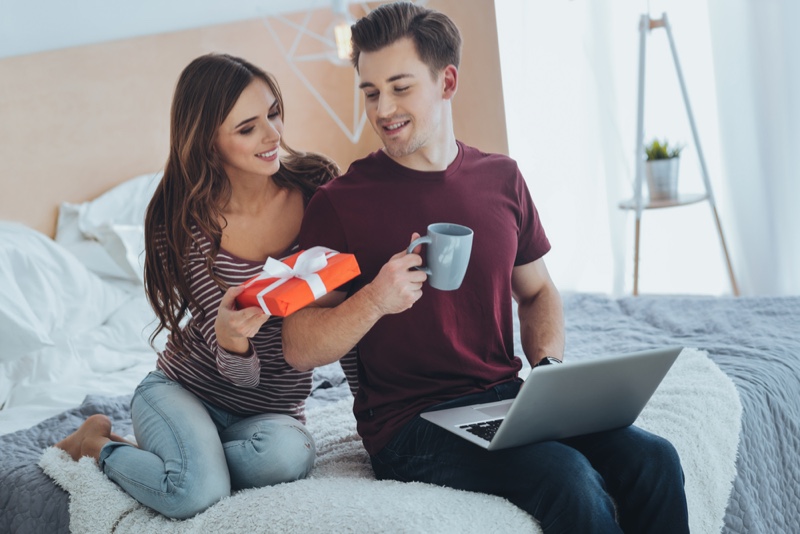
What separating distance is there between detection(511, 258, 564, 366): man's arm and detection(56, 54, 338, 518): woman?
44cm

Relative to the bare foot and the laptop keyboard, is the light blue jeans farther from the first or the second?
the laptop keyboard

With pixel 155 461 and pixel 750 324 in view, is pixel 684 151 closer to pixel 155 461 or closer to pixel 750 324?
pixel 750 324

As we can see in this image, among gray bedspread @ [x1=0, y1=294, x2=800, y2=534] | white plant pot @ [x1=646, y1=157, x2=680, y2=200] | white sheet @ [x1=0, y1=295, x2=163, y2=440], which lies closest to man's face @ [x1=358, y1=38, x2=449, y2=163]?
gray bedspread @ [x1=0, y1=294, x2=800, y2=534]

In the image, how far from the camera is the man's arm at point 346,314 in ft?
4.40

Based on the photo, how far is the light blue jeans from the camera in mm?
1432

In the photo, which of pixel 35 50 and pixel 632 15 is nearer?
pixel 35 50

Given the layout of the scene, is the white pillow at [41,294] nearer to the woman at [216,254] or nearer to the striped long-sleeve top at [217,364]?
the woman at [216,254]

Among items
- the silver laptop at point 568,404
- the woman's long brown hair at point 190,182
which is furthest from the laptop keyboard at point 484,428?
the woman's long brown hair at point 190,182

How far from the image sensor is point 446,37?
5.41 ft

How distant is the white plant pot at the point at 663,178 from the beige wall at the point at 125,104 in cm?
88

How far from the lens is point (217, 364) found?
5.39 ft

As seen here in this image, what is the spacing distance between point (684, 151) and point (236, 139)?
254cm

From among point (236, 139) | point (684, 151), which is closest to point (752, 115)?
point (684, 151)

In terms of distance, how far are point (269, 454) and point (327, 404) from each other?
1.65 feet
